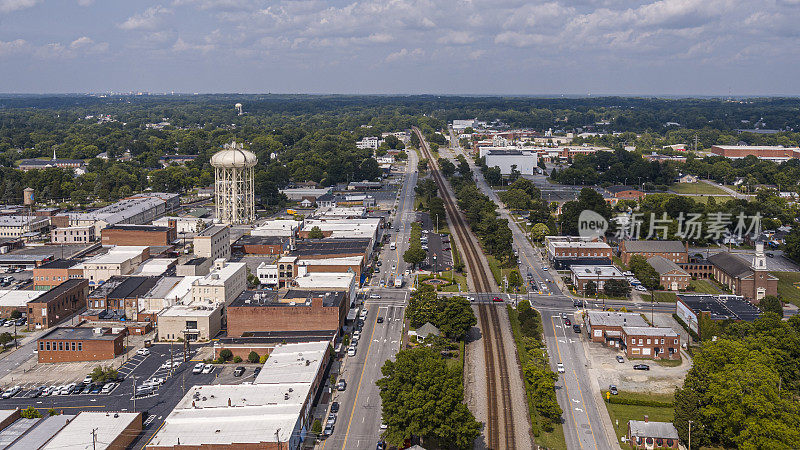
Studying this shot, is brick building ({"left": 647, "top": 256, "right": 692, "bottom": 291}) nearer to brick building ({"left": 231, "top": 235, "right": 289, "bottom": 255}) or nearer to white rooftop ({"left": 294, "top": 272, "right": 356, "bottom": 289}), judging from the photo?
white rooftop ({"left": 294, "top": 272, "right": 356, "bottom": 289})

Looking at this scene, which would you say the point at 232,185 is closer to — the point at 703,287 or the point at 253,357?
the point at 253,357

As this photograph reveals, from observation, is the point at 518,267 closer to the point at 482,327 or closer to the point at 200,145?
the point at 482,327

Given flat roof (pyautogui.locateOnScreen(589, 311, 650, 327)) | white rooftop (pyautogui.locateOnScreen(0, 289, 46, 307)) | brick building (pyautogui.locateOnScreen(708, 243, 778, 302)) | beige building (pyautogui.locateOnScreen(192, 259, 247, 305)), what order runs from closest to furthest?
flat roof (pyautogui.locateOnScreen(589, 311, 650, 327))
beige building (pyautogui.locateOnScreen(192, 259, 247, 305))
white rooftop (pyautogui.locateOnScreen(0, 289, 46, 307))
brick building (pyautogui.locateOnScreen(708, 243, 778, 302))

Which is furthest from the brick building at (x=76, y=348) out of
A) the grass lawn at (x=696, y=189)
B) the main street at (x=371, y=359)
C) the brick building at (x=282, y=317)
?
the grass lawn at (x=696, y=189)

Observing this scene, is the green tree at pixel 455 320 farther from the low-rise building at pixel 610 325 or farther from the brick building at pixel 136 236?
the brick building at pixel 136 236

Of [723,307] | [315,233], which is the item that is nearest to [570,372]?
[723,307]

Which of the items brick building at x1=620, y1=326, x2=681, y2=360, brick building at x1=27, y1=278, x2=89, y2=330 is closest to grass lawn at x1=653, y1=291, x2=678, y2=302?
brick building at x1=620, y1=326, x2=681, y2=360
